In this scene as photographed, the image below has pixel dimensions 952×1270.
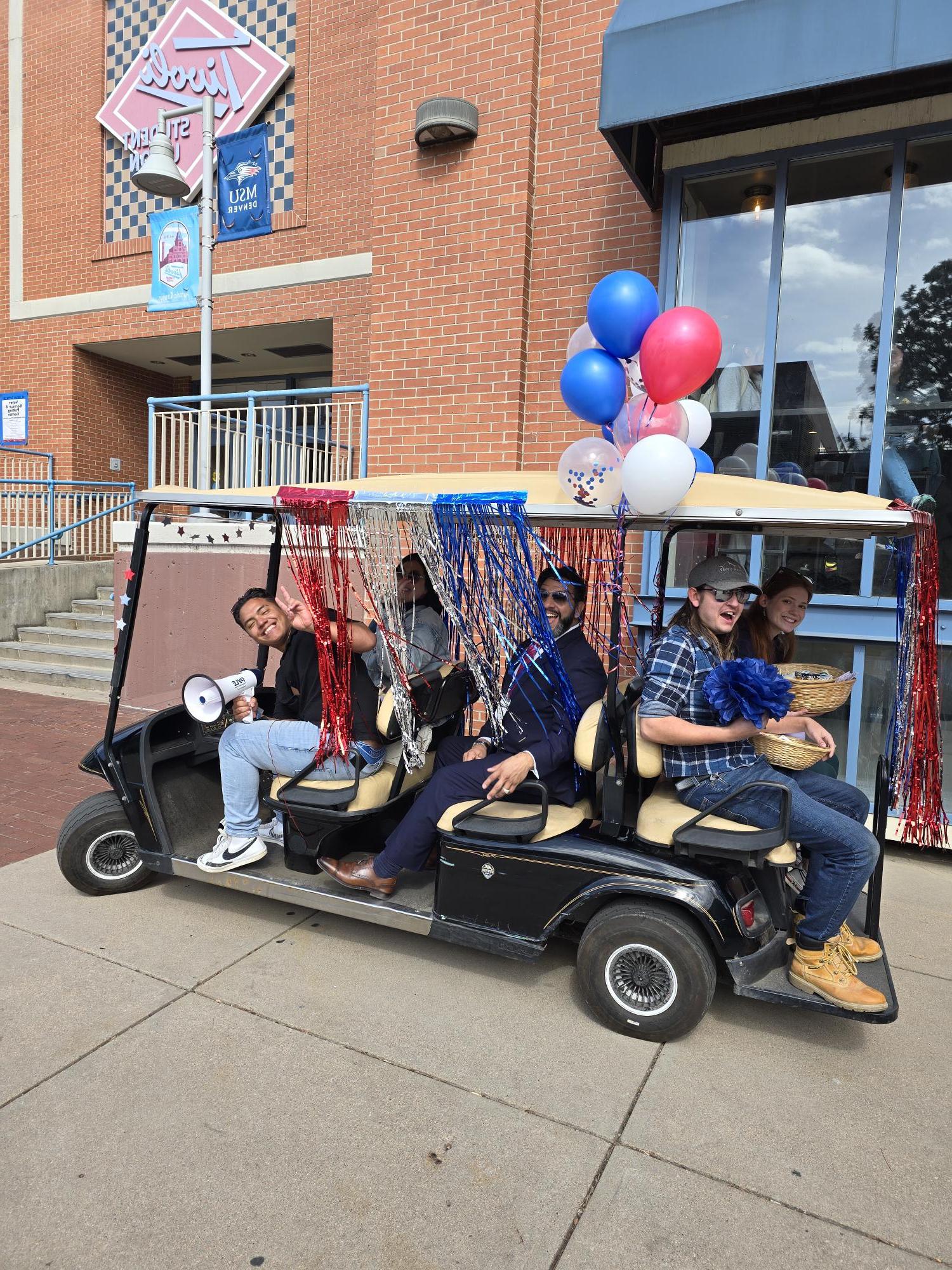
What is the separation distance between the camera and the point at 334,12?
31.6ft

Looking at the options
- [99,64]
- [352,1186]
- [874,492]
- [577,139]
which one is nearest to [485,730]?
[352,1186]

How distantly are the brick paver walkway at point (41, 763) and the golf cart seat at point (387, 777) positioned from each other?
6.81 feet

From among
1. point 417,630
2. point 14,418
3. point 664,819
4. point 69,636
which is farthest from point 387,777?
point 14,418

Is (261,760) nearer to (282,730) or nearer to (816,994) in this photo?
(282,730)

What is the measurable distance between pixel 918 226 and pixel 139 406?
1163 cm

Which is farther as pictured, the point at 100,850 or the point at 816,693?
the point at 100,850

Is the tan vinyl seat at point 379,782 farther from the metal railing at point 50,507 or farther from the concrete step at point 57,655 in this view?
the metal railing at point 50,507

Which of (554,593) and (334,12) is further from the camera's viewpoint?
(334,12)

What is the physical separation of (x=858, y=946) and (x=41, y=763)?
5523 mm

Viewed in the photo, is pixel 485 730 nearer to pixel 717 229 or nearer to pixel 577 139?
pixel 717 229

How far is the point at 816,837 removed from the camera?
110 inches

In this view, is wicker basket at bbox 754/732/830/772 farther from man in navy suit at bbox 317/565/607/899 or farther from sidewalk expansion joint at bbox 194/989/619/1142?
sidewalk expansion joint at bbox 194/989/619/1142

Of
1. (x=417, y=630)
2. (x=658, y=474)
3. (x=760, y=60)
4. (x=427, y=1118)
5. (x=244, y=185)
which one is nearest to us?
(x=427, y=1118)

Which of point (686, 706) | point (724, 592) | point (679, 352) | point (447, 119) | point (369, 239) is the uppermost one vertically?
point (369, 239)
